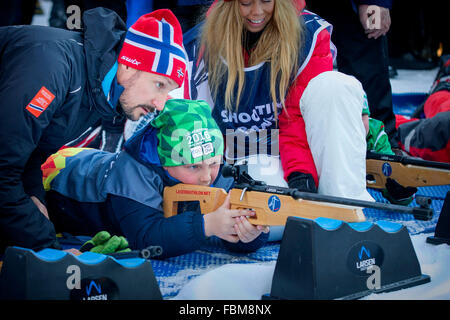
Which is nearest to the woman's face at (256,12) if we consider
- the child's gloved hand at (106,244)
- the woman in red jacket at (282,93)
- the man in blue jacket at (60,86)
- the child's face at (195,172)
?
the woman in red jacket at (282,93)

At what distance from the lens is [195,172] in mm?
1744

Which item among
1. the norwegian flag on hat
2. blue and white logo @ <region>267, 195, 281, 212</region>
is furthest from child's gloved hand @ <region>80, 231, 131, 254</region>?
the norwegian flag on hat

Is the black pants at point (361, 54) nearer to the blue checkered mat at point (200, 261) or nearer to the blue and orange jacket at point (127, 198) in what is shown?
the blue checkered mat at point (200, 261)

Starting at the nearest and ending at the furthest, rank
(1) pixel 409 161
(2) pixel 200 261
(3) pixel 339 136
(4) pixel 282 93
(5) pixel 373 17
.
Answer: (2) pixel 200 261 → (3) pixel 339 136 → (4) pixel 282 93 → (1) pixel 409 161 → (5) pixel 373 17

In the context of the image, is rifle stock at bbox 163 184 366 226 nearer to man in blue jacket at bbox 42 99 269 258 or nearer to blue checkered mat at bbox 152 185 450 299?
man in blue jacket at bbox 42 99 269 258

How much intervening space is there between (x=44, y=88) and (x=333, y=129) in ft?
3.02

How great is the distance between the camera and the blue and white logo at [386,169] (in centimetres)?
221

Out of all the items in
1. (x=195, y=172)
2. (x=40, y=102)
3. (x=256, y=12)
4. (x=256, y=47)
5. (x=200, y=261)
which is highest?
(x=256, y=12)

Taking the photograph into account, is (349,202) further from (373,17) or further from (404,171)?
Result: (373,17)

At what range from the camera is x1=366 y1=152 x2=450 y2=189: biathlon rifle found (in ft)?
6.49

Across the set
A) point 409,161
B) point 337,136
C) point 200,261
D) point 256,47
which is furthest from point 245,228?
point 409,161

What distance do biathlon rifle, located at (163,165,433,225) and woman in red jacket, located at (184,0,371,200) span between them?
13.7 inches

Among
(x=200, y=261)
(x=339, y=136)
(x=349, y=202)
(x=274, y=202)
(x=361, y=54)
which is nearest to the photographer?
(x=349, y=202)
